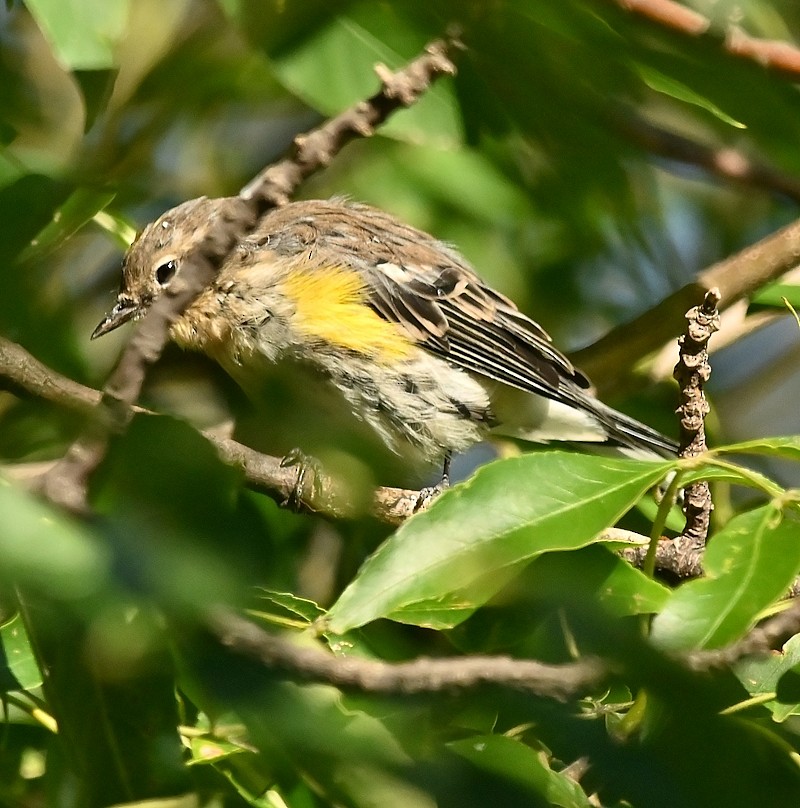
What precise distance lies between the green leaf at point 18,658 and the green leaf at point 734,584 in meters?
0.86

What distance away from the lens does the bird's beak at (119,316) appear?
11.2ft

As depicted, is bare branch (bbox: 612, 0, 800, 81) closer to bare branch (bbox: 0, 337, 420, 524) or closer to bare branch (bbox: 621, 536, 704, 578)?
bare branch (bbox: 0, 337, 420, 524)

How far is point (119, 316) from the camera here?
3.45 metres

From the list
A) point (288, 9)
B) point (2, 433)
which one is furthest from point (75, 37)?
point (2, 433)

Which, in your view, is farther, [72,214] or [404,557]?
[72,214]

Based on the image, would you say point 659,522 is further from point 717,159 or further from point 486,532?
point 717,159

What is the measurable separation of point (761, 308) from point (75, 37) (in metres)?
1.95

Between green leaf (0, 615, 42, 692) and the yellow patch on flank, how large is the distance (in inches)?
64.8

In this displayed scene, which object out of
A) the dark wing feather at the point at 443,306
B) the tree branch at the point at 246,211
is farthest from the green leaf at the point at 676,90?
the dark wing feather at the point at 443,306

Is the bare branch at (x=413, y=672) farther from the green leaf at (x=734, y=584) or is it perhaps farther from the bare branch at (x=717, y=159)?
the bare branch at (x=717, y=159)

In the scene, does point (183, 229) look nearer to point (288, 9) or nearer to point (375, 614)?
point (288, 9)

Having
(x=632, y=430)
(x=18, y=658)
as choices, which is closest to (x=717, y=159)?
(x=18, y=658)

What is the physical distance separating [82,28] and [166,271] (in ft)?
4.88

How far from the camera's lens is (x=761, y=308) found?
10.5 feet
